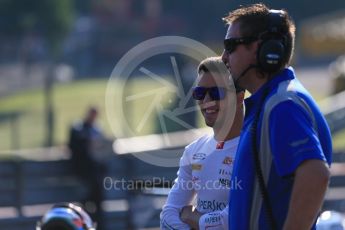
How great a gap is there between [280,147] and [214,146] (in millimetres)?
1409

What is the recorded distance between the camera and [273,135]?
4.28m

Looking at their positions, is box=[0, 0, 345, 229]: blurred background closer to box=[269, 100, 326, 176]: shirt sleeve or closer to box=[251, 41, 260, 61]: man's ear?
box=[251, 41, 260, 61]: man's ear

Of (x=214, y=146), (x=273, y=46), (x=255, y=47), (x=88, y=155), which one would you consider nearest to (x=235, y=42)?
(x=255, y=47)

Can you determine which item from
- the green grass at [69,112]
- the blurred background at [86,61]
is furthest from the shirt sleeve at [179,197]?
the green grass at [69,112]

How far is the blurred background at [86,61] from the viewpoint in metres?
22.6

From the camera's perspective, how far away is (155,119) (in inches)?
878

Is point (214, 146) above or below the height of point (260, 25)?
below

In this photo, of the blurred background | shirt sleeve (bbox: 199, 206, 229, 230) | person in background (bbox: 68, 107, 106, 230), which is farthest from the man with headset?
person in background (bbox: 68, 107, 106, 230)

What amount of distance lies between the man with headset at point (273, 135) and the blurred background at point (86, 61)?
4.84 meters

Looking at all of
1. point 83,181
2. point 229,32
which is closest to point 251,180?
point 229,32

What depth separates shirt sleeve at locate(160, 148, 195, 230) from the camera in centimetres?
575

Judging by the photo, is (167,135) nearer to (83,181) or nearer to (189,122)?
(189,122)

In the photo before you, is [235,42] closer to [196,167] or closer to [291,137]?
[291,137]

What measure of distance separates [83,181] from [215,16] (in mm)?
62555
